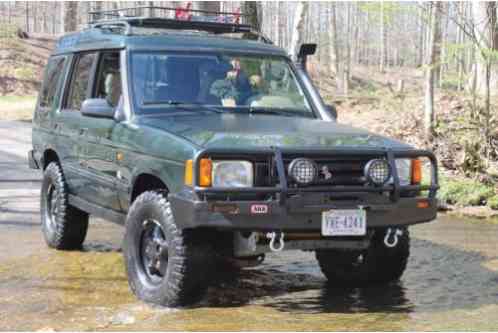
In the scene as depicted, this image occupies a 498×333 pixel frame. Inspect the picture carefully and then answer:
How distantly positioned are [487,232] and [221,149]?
203 inches

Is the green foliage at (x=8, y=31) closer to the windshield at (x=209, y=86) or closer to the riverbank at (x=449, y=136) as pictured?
the riverbank at (x=449, y=136)

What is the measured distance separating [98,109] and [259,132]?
1.36 m

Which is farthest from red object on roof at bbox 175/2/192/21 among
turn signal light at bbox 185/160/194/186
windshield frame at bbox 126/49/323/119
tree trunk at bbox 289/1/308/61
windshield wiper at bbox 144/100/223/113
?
tree trunk at bbox 289/1/308/61

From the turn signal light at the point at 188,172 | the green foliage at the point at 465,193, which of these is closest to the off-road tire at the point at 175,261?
the turn signal light at the point at 188,172

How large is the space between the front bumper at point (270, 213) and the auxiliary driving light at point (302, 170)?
0.11 metres

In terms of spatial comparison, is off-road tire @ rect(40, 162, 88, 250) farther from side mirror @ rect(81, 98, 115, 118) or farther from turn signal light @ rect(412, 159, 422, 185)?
turn signal light @ rect(412, 159, 422, 185)

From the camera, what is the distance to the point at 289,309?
5.49 meters

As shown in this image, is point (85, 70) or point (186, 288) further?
point (85, 70)

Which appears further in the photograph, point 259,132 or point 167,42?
point 167,42

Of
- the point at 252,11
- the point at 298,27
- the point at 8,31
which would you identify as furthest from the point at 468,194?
the point at 8,31

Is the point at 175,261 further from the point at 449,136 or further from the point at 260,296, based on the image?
the point at 449,136

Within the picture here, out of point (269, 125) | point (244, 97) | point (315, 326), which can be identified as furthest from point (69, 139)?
point (315, 326)

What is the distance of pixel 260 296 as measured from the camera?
5.88 metres

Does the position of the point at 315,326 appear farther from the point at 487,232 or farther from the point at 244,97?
the point at 487,232
